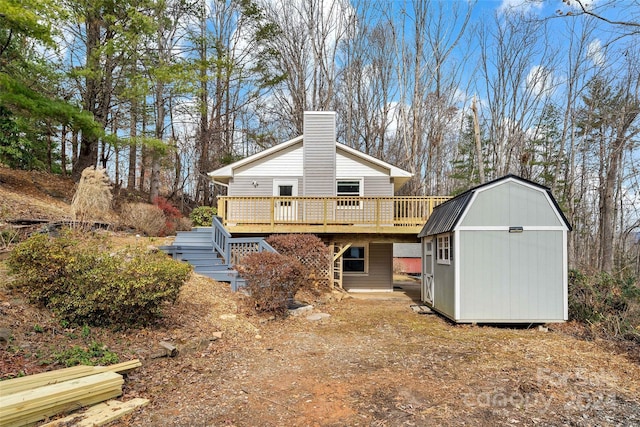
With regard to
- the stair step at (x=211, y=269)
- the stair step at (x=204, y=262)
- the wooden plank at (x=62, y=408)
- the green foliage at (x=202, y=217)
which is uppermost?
the green foliage at (x=202, y=217)

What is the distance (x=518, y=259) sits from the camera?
792 centimetres

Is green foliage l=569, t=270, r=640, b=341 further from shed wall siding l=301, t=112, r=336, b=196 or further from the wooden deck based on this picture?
shed wall siding l=301, t=112, r=336, b=196

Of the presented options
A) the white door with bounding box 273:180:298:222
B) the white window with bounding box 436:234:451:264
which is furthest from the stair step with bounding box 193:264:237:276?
the white window with bounding box 436:234:451:264

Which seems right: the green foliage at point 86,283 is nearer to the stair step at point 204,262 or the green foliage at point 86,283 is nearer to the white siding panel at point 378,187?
the stair step at point 204,262

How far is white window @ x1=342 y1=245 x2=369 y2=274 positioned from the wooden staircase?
→ 5093 millimetres

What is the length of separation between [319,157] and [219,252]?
5582 mm

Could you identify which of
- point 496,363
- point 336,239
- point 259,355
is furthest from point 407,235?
point 259,355

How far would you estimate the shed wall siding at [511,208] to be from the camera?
26.1 feet

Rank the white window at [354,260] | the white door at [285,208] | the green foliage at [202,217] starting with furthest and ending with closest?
the green foliage at [202,217], the white window at [354,260], the white door at [285,208]

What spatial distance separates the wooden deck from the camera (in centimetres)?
1202

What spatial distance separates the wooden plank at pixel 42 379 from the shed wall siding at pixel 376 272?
34.7 ft

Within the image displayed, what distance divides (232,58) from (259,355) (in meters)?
21.6

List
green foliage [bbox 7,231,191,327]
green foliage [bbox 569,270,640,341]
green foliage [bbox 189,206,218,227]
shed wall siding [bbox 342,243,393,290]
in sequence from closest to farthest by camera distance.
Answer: green foliage [bbox 7,231,191,327]
green foliage [bbox 569,270,640,341]
shed wall siding [bbox 342,243,393,290]
green foliage [bbox 189,206,218,227]

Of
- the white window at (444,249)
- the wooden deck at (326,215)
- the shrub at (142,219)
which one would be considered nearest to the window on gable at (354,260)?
the wooden deck at (326,215)
